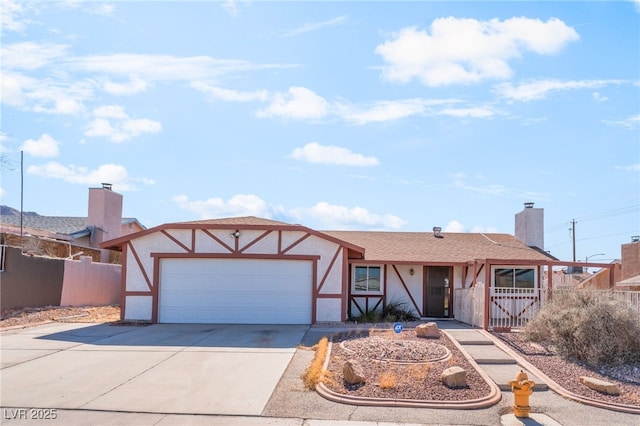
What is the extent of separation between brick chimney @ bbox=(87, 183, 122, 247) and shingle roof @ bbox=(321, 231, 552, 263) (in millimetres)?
12345

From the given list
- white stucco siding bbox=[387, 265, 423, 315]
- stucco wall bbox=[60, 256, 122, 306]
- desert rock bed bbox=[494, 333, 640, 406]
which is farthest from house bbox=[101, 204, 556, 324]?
desert rock bed bbox=[494, 333, 640, 406]

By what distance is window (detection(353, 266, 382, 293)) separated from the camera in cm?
2030

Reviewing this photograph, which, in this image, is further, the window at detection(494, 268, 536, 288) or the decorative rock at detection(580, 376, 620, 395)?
the window at detection(494, 268, 536, 288)

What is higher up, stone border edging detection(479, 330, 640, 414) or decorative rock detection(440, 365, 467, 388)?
decorative rock detection(440, 365, 467, 388)

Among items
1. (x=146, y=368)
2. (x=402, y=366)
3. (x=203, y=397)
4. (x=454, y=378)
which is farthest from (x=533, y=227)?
(x=203, y=397)

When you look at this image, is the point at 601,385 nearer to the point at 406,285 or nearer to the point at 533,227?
the point at 406,285

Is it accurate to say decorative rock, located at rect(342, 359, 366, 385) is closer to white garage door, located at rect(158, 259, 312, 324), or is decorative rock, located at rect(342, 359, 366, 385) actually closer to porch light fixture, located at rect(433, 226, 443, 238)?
white garage door, located at rect(158, 259, 312, 324)

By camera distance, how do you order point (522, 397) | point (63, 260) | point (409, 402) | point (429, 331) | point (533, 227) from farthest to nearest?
1. point (533, 227)
2. point (63, 260)
3. point (429, 331)
4. point (409, 402)
5. point (522, 397)

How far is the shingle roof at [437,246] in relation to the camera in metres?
20.3

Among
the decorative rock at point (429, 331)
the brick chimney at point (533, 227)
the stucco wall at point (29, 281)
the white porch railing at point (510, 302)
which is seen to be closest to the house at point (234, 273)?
the stucco wall at point (29, 281)

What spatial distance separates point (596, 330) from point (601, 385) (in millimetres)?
2076

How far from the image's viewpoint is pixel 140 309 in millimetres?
17578

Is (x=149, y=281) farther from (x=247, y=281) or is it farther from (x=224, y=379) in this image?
(x=224, y=379)

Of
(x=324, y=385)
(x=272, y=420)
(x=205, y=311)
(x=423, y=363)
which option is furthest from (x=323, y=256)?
(x=272, y=420)
